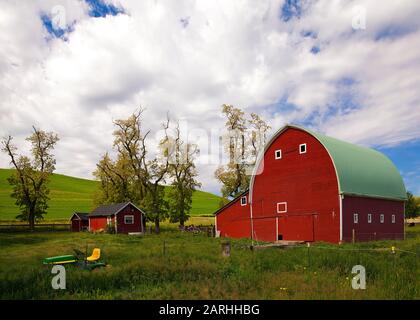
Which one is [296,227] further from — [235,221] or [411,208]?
[411,208]

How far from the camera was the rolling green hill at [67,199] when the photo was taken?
7502 centimetres

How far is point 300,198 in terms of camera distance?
99.5ft

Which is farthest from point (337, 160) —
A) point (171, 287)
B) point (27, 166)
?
point (27, 166)

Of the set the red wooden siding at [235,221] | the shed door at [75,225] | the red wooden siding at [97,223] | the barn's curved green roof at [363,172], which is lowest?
the shed door at [75,225]

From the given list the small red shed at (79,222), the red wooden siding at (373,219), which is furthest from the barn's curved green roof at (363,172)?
the small red shed at (79,222)

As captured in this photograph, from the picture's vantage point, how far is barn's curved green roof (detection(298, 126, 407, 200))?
28.8 metres

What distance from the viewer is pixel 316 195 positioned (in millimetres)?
29250

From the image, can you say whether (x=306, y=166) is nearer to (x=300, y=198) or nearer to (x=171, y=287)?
(x=300, y=198)

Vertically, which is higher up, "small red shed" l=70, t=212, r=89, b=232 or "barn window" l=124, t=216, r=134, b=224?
"barn window" l=124, t=216, r=134, b=224

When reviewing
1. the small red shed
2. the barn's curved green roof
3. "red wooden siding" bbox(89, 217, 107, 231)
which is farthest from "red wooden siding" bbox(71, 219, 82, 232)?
the barn's curved green roof

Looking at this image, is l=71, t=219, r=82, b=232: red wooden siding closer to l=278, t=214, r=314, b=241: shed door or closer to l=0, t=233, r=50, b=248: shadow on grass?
l=0, t=233, r=50, b=248: shadow on grass

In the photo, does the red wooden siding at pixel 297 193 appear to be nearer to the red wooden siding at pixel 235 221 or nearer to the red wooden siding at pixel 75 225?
the red wooden siding at pixel 235 221

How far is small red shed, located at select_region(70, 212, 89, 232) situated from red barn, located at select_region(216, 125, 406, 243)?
102ft
